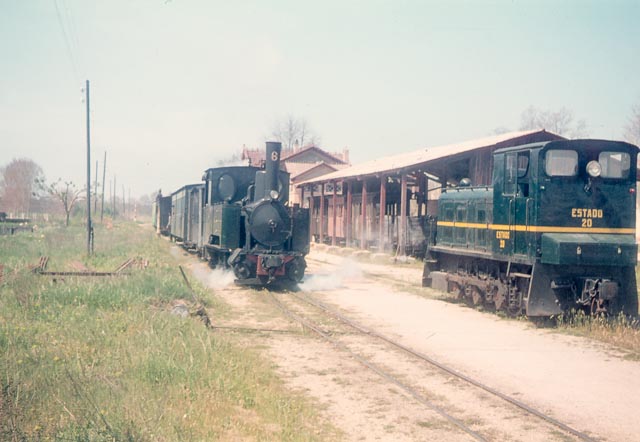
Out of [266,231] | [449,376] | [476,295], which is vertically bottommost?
[449,376]

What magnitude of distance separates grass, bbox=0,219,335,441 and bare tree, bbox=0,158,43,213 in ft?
303

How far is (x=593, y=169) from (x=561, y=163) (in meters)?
0.64

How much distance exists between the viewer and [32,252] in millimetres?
23328

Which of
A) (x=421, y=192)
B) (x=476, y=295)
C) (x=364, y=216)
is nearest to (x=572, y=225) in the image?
(x=476, y=295)

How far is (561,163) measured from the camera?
11.5 meters

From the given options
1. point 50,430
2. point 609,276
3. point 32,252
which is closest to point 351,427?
point 50,430

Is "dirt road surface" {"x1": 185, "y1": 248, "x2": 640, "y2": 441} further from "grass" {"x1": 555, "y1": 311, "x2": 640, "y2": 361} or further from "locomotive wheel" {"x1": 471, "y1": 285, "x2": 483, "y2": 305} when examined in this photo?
"locomotive wheel" {"x1": 471, "y1": 285, "x2": 483, "y2": 305}

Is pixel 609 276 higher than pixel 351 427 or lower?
higher

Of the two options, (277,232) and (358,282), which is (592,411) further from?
(358,282)

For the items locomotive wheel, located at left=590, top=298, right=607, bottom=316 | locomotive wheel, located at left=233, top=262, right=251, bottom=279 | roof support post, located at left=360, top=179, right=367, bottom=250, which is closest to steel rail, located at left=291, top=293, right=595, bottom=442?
locomotive wheel, located at left=233, top=262, right=251, bottom=279

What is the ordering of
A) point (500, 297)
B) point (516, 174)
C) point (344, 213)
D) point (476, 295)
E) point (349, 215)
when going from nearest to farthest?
point (516, 174), point (500, 297), point (476, 295), point (349, 215), point (344, 213)

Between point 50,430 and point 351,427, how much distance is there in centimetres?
280

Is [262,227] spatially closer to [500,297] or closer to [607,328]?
[500,297]

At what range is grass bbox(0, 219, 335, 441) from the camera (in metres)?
5.45
